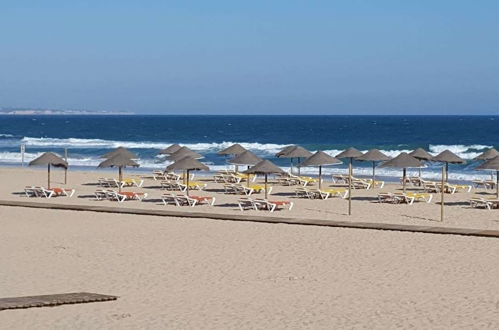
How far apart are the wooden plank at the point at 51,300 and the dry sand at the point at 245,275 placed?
177 mm

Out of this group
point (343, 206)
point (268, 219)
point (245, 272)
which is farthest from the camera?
point (343, 206)

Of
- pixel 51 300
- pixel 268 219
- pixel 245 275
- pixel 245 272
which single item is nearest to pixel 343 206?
pixel 268 219

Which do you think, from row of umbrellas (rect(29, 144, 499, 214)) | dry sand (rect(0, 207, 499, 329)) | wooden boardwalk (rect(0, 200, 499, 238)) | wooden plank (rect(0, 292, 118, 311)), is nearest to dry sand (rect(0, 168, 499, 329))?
dry sand (rect(0, 207, 499, 329))

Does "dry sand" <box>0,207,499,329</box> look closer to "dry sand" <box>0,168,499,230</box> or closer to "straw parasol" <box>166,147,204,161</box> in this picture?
"dry sand" <box>0,168,499,230</box>

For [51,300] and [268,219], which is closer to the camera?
[51,300]

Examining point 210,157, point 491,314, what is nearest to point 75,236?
point 491,314

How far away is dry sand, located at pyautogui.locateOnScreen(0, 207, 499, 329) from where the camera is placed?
34.8 ft

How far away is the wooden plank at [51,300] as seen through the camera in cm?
1090

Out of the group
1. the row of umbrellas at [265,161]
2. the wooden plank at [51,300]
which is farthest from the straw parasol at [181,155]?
the wooden plank at [51,300]

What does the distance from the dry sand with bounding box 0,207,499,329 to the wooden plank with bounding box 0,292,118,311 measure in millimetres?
177

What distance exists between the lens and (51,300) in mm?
11164

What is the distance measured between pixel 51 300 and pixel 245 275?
3407mm

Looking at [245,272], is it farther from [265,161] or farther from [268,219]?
[265,161]

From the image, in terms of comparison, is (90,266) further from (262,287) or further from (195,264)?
(262,287)
